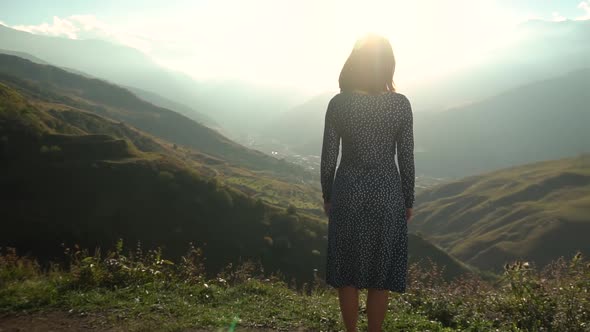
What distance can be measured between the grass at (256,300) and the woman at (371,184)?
78.4 inches

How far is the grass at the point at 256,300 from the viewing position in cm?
602

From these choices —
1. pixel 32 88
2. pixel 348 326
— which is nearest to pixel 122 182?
pixel 348 326

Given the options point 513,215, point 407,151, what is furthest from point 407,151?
point 513,215

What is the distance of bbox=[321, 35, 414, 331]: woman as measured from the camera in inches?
170

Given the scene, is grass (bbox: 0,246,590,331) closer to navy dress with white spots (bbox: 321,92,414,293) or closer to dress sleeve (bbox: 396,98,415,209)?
navy dress with white spots (bbox: 321,92,414,293)

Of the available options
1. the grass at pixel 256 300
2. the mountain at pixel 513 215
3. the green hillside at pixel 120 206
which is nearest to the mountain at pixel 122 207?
the green hillside at pixel 120 206

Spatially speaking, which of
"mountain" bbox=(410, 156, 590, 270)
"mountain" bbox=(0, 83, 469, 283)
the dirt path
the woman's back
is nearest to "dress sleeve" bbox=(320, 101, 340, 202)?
the woman's back

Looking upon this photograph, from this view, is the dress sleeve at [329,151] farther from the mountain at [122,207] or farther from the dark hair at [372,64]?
the mountain at [122,207]

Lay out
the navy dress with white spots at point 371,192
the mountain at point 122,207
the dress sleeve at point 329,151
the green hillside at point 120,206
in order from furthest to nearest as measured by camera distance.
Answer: the green hillside at point 120,206 < the mountain at point 122,207 < the dress sleeve at point 329,151 < the navy dress with white spots at point 371,192

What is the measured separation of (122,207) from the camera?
61.5 metres

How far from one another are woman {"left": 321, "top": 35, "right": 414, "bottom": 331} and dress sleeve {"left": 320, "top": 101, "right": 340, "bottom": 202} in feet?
0.04

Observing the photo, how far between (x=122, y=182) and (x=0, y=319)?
2585 inches

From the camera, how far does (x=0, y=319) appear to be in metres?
5.85

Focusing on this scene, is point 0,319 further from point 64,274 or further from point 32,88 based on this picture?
point 32,88
